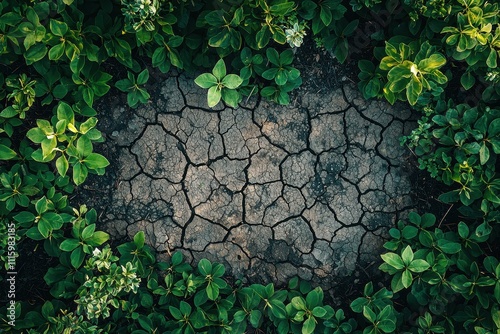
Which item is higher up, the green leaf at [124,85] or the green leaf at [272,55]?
the green leaf at [272,55]

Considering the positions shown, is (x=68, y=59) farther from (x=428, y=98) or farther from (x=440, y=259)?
(x=440, y=259)

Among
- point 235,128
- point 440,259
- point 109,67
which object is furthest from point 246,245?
point 109,67

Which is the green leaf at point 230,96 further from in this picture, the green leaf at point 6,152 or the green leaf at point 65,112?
the green leaf at point 6,152

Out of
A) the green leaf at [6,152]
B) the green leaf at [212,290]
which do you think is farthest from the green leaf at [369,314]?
the green leaf at [6,152]

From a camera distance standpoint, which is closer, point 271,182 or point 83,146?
point 83,146

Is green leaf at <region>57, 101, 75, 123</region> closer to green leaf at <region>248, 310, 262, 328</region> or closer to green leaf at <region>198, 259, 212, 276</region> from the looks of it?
green leaf at <region>198, 259, 212, 276</region>

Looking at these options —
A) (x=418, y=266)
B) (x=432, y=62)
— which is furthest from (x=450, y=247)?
(x=432, y=62)

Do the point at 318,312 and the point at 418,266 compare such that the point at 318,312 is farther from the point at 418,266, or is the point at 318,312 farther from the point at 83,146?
the point at 83,146
